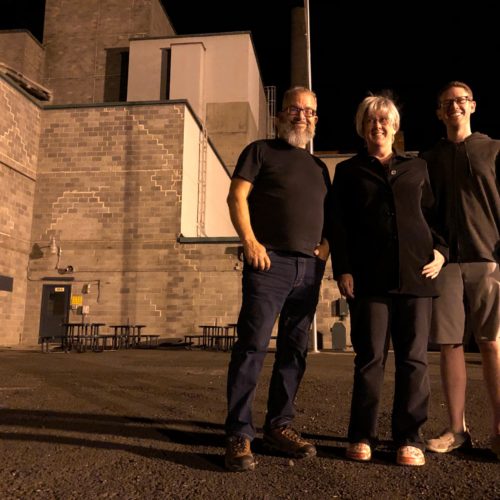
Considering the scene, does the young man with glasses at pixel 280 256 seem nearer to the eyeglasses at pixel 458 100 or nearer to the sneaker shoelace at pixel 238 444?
the sneaker shoelace at pixel 238 444

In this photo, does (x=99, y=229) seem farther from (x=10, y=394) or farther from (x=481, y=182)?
(x=481, y=182)

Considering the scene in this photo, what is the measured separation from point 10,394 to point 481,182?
4630 mm

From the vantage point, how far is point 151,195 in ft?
64.2

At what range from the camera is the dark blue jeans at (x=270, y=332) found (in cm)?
294

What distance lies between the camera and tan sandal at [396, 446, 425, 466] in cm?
274

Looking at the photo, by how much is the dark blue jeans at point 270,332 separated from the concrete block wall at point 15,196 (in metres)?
17.2

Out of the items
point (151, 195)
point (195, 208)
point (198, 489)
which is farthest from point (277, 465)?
point (195, 208)

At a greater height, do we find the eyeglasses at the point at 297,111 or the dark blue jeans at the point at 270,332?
the eyeglasses at the point at 297,111

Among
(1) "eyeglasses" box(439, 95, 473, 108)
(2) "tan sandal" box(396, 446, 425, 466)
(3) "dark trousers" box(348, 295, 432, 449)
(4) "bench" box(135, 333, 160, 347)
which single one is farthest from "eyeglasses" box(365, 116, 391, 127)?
(4) "bench" box(135, 333, 160, 347)

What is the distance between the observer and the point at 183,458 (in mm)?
2820

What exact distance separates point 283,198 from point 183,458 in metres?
1.56

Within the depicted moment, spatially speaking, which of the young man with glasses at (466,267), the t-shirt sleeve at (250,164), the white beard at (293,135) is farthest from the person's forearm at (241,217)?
the young man with glasses at (466,267)

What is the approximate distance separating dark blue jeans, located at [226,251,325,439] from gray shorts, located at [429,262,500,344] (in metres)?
0.75

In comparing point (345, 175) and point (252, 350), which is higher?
point (345, 175)
